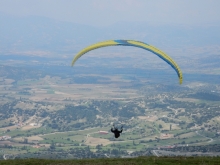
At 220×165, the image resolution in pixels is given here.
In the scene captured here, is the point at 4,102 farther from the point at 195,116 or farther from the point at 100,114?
the point at 195,116

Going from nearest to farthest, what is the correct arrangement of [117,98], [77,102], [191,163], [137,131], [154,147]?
[191,163] < [154,147] < [137,131] < [77,102] < [117,98]

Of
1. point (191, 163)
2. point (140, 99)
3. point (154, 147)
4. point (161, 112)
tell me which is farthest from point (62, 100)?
point (191, 163)

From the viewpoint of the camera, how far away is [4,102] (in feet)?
506

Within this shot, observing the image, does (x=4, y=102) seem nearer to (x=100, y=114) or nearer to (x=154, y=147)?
(x=100, y=114)

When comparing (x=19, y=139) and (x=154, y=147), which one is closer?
(x=154, y=147)

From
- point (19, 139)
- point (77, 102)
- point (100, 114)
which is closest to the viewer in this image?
point (19, 139)

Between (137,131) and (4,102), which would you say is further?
(4,102)

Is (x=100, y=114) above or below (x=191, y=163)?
below

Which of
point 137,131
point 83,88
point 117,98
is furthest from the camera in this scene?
point 83,88

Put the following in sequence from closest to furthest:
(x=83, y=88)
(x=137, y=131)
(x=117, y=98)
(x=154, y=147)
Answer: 1. (x=154, y=147)
2. (x=137, y=131)
3. (x=117, y=98)
4. (x=83, y=88)

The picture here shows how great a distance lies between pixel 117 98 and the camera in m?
162

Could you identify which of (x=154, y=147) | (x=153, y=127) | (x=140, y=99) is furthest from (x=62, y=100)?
(x=154, y=147)

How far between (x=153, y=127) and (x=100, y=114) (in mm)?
28679

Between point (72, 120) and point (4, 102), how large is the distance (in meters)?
47.4
